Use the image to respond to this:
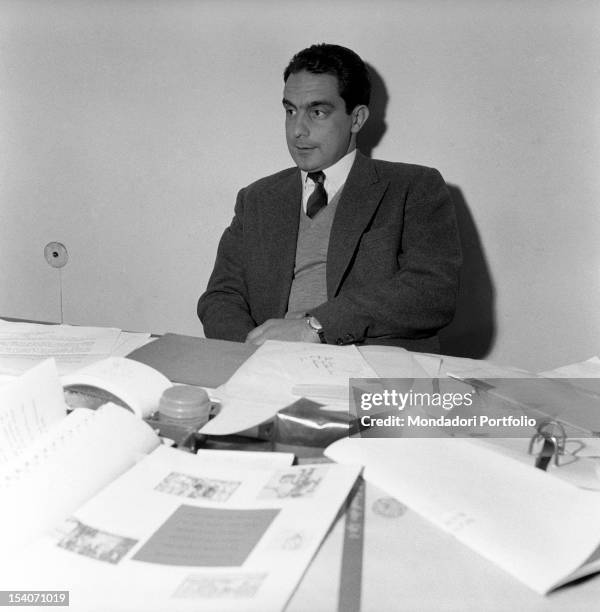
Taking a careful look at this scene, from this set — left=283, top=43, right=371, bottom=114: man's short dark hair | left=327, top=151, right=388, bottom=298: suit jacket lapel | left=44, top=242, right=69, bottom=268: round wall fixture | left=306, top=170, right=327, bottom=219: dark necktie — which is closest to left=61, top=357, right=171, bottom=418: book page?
left=327, top=151, right=388, bottom=298: suit jacket lapel

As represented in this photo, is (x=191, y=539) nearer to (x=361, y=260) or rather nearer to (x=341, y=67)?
(x=361, y=260)

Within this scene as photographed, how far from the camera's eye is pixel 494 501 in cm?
70

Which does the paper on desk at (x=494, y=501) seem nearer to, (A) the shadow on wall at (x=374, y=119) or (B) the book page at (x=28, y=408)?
(B) the book page at (x=28, y=408)

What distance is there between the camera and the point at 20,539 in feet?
2.02

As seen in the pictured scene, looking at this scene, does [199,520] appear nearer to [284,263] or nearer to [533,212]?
[284,263]

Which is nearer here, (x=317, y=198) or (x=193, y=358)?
(x=193, y=358)

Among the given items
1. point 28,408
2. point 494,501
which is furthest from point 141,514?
point 494,501

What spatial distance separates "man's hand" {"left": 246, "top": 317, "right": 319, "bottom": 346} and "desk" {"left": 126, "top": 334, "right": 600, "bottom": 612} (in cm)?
93

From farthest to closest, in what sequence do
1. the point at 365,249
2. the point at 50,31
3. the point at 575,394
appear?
the point at 50,31 < the point at 365,249 < the point at 575,394

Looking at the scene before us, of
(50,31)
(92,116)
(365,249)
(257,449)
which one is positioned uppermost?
(50,31)

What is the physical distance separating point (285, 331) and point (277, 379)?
0.63m

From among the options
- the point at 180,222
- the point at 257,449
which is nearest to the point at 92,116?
the point at 180,222

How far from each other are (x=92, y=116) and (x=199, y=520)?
1.77 m

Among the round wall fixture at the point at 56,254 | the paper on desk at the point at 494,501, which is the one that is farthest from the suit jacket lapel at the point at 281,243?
the paper on desk at the point at 494,501
